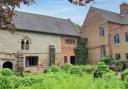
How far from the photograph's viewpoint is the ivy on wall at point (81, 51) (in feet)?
149

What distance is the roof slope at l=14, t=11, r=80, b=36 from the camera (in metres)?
40.7

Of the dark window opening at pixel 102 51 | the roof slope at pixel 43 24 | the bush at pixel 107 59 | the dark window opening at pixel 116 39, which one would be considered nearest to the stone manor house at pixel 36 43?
the roof slope at pixel 43 24

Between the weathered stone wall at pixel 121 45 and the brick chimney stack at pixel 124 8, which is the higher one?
the brick chimney stack at pixel 124 8

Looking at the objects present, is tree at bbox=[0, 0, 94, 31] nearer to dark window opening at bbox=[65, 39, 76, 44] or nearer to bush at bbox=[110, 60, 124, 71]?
bush at bbox=[110, 60, 124, 71]

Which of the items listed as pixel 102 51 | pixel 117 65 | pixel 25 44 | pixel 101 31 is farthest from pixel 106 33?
pixel 25 44

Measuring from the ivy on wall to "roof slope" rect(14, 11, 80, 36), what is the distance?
6.92ft

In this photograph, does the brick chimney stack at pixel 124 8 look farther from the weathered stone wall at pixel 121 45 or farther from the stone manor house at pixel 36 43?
the stone manor house at pixel 36 43

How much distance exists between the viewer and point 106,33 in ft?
140

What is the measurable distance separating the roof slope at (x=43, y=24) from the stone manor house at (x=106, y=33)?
3.56 meters

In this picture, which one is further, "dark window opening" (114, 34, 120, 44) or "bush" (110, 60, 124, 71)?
"dark window opening" (114, 34, 120, 44)

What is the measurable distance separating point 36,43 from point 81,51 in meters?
9.63

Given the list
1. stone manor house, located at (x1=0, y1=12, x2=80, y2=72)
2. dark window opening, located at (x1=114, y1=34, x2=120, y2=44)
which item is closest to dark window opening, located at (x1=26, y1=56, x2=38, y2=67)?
stone manor house, located at (x1=0, y1=12, x2=80, y2=72)

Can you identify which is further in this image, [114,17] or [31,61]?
[114,17]

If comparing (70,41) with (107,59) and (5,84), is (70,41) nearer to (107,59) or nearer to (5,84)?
(107,59)
